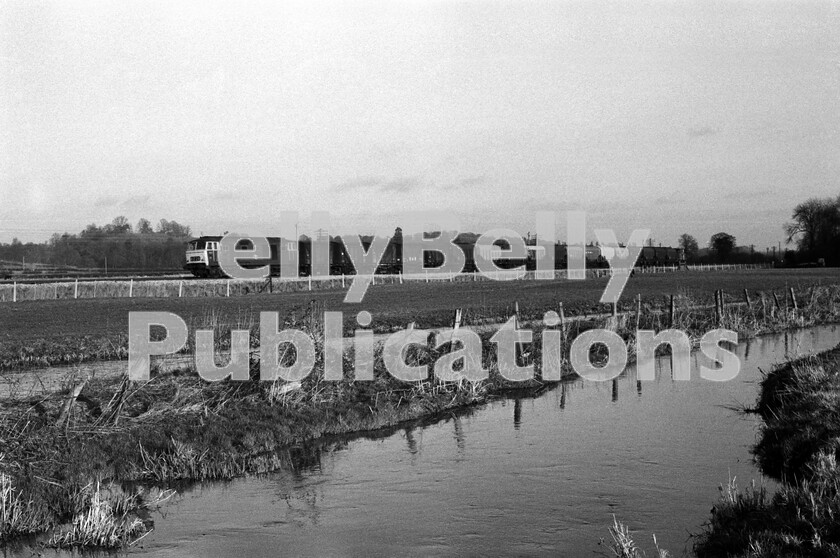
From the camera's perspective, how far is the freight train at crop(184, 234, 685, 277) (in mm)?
68562

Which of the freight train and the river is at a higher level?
the freight train

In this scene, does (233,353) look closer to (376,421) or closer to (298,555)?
(376,421)

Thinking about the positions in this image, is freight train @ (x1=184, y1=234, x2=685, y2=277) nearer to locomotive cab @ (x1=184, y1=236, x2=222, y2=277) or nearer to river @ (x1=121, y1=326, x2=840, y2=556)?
locomotive cab @ (x1=184, y1=236, x2=222, y2=277)

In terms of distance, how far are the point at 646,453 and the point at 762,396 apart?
6.67 m

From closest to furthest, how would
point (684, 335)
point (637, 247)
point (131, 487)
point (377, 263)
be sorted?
point (131, 487)
point (684, 335)
point (377, 263)
point (637, 247)

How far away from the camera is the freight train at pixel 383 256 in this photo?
225 ft

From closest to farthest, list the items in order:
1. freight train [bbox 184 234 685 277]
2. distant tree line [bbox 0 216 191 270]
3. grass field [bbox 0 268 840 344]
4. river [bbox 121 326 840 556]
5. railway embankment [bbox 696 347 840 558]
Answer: railway embankment [bbox 696 347 840 558], river [bbox 121 326 840 556], grass field [bbox 0 268 840 344], freight train [bbox 184 234 685 277], distant tree line [bbox 0 216 191 270]

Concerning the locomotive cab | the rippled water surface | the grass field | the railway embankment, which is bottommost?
the rippled water surface

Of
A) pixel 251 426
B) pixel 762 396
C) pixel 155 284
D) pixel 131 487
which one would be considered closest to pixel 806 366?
pixel 762 396

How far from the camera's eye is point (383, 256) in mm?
84500

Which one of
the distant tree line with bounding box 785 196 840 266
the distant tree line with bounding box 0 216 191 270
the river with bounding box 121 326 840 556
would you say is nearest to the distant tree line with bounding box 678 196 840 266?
the distant tree line with bounding box 785 196 840 266

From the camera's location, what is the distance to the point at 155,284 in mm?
56031

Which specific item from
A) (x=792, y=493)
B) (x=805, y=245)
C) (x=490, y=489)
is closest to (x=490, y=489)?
(x=490, y=489)

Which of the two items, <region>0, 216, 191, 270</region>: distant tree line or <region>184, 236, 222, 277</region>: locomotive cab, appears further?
<region>0, 216, 191, 270</region>: distant tree line
